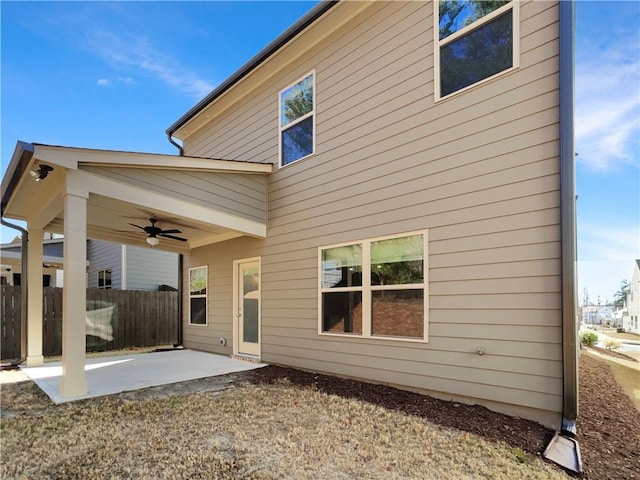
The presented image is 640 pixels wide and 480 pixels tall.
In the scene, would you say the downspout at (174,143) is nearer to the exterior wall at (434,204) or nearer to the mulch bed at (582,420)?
the exterior wall at (434,204)

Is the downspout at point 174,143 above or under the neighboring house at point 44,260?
above

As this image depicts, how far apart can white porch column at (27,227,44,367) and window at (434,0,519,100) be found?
7550mm

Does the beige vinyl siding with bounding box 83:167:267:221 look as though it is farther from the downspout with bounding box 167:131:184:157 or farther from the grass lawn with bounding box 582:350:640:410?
the grass lawn with bounding box 582:350:640:410

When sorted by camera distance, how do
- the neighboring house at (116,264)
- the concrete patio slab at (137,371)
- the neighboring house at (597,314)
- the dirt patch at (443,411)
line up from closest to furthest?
the dirt patch at (443,411) → the concrete patio slab at (137,371) → the neighboring house at (597,314) → the neighboring house at (116,264)

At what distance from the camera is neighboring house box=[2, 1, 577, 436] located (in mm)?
3676

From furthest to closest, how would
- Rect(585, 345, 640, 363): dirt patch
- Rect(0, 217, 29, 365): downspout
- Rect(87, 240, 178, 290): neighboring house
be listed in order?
1. Rect(87, 240, 178, 290): neighboring house
2. Rect(0, 217, 29, 365): downspout
3. Rect(585, 345, 640, 363): dirt patch

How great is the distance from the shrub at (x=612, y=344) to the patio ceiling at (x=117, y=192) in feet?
21.1

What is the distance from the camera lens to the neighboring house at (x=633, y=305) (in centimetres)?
484

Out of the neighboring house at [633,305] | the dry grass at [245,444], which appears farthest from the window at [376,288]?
the neighboring house at [633,305]

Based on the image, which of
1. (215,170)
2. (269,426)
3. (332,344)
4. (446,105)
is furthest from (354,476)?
(215,170)

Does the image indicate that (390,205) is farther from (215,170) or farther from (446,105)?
(215,170)

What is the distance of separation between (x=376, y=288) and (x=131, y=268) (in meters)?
11.1

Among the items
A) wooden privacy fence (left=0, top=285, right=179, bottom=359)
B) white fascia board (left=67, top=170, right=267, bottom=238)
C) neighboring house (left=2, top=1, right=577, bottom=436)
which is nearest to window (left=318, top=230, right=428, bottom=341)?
neighboring house (left=2, top=1, right=577, bottom=436)

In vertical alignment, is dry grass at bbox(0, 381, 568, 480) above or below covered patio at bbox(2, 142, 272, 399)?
below
